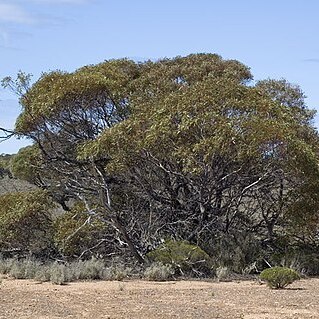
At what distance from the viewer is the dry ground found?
11789 mm

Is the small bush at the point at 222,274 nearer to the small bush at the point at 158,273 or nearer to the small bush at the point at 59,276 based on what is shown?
the small bush at the point at 158,273

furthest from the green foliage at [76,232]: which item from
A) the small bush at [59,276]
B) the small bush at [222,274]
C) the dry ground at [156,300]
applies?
the small bush at [222,274]

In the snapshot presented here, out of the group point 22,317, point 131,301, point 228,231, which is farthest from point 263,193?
point 22,317

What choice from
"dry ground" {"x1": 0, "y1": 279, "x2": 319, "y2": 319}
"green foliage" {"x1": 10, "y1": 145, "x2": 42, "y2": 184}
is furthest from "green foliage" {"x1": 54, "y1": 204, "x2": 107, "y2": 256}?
"green foliage" {"x1": 10, "y1": 145, "x2": 42, "y2": 184}

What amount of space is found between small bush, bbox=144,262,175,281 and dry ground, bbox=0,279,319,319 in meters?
→ 0.45

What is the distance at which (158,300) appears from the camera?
13.5 meters

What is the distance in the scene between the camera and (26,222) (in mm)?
19859

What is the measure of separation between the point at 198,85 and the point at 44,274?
633 cm

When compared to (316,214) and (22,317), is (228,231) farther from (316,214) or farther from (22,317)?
(22,317)

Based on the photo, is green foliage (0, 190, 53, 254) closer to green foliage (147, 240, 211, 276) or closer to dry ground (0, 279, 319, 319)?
dry ground (0, 279, 319, 319)

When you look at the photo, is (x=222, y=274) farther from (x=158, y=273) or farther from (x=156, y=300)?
(x=156, y=300)

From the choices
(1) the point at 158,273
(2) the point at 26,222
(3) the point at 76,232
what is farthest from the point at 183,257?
(2) the point at 26,222

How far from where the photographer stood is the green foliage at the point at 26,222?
1959 cm

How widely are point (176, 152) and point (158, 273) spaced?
3127 millimetres
